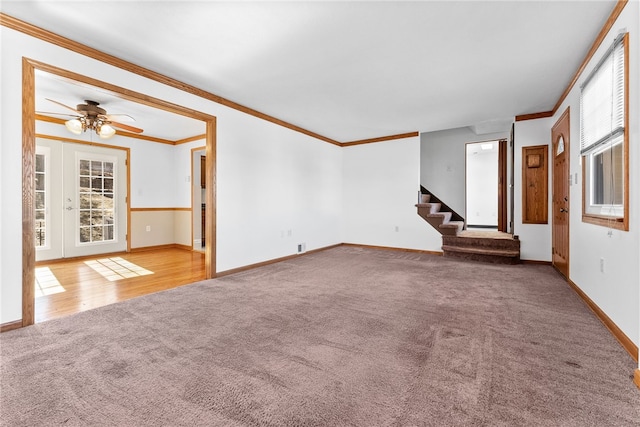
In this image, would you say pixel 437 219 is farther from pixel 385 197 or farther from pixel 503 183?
pixel 503 183

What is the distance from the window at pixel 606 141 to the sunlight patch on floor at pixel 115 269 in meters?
5.40

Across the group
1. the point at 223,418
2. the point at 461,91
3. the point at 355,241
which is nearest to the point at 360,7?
the point at 461,91

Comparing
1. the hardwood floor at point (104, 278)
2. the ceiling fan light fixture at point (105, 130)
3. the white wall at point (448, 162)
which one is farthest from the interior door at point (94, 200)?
the white wall at point (448, 162)

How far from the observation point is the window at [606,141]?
2098 mm

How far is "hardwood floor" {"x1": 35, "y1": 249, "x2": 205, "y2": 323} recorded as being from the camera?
116 inches

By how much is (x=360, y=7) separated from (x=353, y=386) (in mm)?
2603

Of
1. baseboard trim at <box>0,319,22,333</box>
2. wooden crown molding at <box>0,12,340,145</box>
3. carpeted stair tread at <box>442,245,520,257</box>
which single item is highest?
wooden crown molding at <box>0,12,340,145</box>

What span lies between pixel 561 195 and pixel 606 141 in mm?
1926

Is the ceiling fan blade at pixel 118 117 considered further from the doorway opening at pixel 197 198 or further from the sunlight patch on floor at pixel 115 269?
the sunlight patch on floor at pixel 115 269

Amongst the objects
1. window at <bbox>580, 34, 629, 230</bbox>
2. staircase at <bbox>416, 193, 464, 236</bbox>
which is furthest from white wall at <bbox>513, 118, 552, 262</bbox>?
window at <bbox>580, 34, 629, 230</bbox>

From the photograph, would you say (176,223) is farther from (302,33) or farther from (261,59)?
(302,33)

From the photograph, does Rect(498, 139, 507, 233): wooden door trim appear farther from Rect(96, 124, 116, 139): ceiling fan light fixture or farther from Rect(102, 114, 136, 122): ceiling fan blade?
Rect(96, 124, 116, 139): ceiling fan light fixture

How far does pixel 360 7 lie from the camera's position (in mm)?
2168

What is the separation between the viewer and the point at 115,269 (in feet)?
14.8
